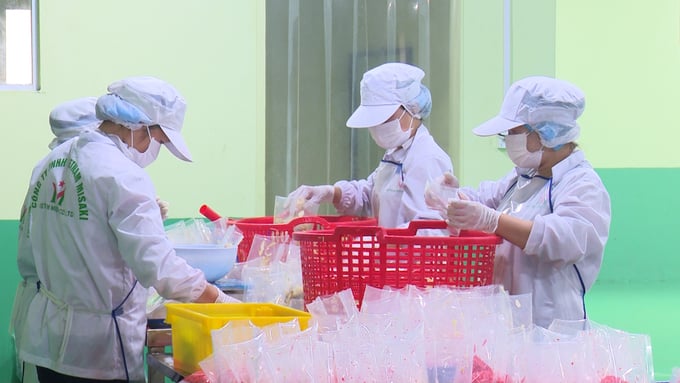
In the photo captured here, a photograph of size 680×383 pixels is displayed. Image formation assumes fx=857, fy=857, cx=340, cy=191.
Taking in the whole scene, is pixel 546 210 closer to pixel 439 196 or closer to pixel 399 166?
pixel 439 196

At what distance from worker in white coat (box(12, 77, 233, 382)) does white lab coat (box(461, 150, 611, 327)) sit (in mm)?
754

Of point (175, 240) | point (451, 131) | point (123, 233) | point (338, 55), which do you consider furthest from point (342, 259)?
point (451, 131)

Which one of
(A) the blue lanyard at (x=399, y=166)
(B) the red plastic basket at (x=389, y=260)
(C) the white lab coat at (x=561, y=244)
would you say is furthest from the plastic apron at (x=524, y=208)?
(A) the blue lanyard at (x=399, y=166)

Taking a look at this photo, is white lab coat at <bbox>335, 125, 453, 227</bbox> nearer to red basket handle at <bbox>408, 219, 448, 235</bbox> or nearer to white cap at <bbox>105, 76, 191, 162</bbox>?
red basket handle at <bbox>408, 219, 448, 235</bbox>

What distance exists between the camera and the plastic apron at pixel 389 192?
2840 millimetres

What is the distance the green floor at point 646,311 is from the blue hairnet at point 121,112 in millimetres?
3076

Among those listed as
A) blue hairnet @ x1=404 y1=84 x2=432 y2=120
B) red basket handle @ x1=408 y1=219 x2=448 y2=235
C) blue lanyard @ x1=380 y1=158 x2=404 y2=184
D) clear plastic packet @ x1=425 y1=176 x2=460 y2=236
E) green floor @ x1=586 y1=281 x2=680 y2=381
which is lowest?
green floor @ x1=586 y1=281 x2=680 y2=381

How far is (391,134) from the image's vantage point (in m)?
2.82

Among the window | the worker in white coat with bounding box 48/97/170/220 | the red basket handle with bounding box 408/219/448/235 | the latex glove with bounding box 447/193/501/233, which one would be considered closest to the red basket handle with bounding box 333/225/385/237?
the red basket handle with bounding box 408/219/448/235

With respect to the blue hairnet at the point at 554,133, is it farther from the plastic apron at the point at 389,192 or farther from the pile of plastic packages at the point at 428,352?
the pile of plastic packages at the point at 428,352

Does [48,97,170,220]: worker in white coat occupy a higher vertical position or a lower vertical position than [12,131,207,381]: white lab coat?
higher

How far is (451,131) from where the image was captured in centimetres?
429

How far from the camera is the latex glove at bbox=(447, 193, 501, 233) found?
2.00m

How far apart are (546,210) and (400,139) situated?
0.74 m
